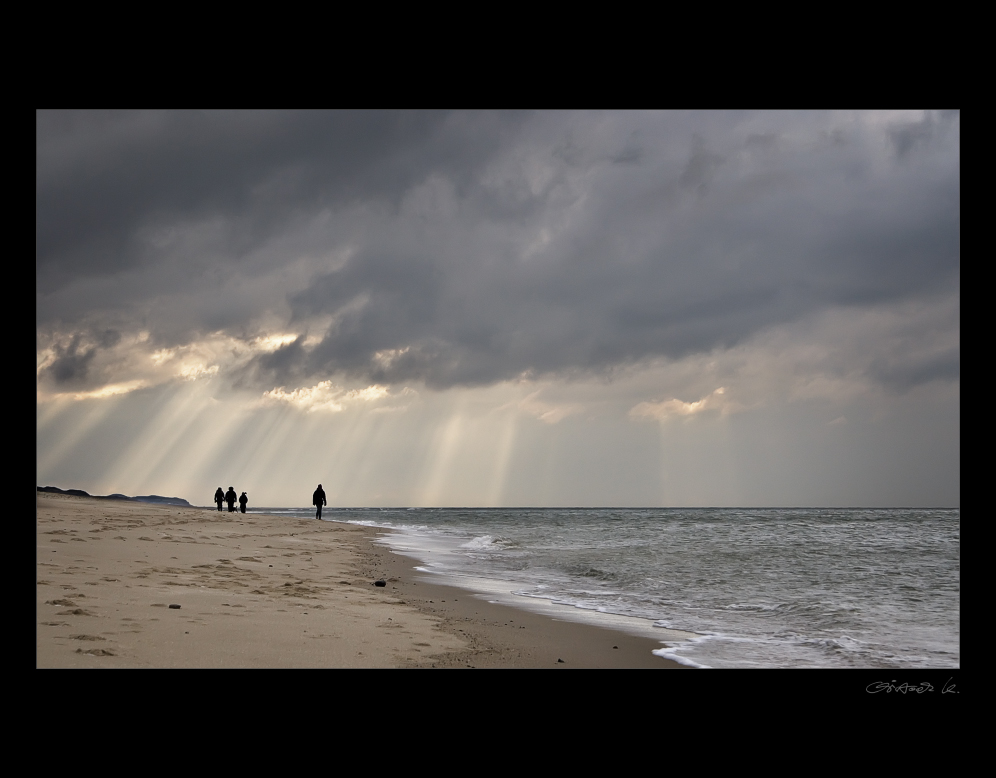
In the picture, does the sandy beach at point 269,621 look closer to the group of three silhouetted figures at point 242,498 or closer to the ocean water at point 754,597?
the ocean water at point 754,597

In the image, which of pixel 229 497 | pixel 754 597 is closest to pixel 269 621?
pixel 754 597

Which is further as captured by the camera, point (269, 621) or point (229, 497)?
point (229, 497)

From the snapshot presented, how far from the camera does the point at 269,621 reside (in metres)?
6.50

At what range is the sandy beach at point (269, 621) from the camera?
5.15m

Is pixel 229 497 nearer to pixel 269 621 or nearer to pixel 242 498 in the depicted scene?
pixel 242 498

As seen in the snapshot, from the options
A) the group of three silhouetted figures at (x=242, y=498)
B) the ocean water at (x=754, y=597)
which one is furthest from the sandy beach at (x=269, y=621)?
the group of three silhouetted figures at (x=242, y=498)

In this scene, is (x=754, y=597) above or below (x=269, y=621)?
below

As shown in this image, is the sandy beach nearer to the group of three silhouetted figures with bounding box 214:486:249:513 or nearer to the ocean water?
the ocean water
